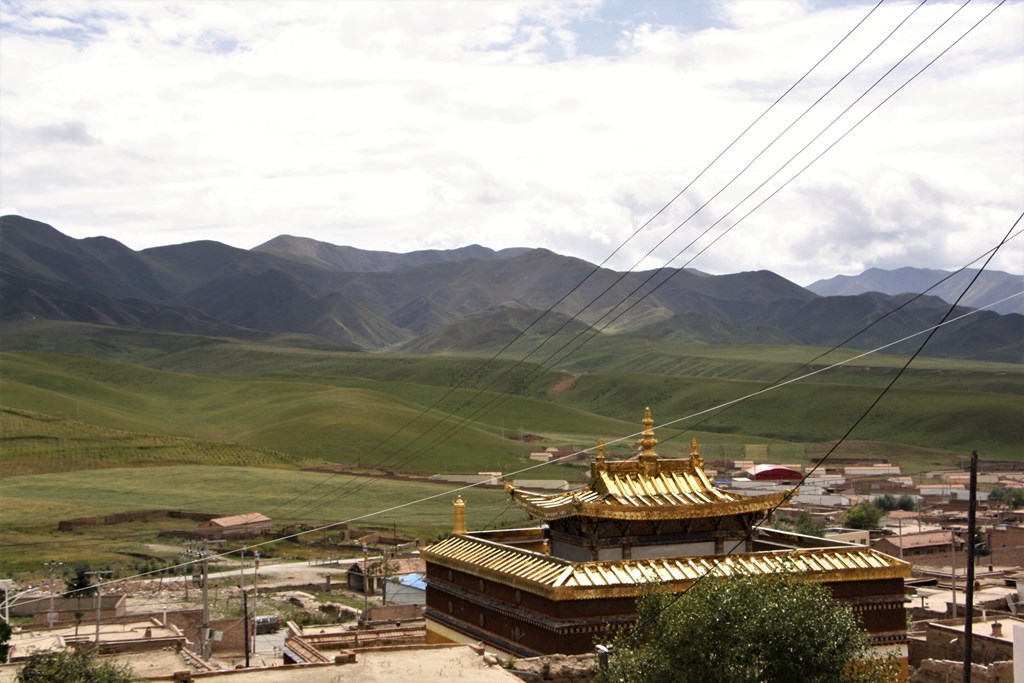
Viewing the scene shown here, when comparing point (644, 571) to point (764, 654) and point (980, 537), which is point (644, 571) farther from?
point (980, 537)

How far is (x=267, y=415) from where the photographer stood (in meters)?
184

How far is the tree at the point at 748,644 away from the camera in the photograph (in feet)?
64.5

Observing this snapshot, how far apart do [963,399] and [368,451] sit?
292 feet

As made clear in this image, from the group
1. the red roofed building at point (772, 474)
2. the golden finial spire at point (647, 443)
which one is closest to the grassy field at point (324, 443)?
the red roofed building at point (772, 474)

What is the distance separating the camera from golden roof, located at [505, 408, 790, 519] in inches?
1084

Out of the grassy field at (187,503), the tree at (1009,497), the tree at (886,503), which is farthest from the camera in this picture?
the tree at (886,503)

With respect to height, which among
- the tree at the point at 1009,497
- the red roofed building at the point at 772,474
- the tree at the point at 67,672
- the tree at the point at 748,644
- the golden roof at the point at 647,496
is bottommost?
the tree at the point at 1009,497

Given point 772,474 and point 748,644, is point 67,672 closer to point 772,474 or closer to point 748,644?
point 748,644

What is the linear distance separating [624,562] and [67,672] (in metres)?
11.6

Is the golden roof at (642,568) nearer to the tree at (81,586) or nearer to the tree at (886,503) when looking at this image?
the tree at (81,586)

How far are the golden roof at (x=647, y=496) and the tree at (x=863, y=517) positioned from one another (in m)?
61.9

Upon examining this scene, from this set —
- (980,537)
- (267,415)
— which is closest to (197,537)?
(980,537)

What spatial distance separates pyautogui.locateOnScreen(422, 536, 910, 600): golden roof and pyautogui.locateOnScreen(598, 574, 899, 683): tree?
176 inches

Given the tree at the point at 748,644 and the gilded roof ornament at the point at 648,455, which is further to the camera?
the gilded roof ornament at the point at 648,455
